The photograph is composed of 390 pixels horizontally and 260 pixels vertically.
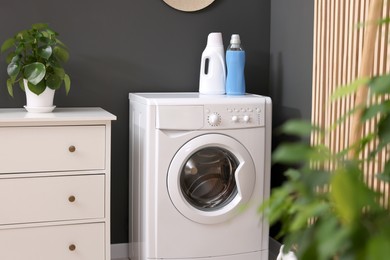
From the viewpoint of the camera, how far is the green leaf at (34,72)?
2.85 meters

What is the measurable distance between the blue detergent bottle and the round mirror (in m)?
0.33

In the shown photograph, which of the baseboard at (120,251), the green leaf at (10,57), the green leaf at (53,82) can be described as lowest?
the baseboard at (120,251)

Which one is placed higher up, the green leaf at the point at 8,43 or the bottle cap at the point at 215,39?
the bottle cap at the point at 215,39

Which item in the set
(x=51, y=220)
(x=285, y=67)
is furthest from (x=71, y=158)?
(x=285, y=67)

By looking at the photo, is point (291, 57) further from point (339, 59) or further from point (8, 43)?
point (8, 43)

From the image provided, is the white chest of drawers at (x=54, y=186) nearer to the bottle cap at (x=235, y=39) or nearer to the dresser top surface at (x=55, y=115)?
the dresser top surface at (x=55, y=115)

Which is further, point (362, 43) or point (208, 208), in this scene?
point (208, 208)

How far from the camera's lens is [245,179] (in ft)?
9.86

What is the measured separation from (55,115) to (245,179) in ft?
3.09

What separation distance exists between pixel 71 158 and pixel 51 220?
0.96ft

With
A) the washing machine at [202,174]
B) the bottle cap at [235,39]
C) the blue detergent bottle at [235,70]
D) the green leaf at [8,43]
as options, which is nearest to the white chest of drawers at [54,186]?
the washing machine at [202,174]

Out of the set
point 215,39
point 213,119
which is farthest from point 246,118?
point 215,39

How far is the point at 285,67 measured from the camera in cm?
344

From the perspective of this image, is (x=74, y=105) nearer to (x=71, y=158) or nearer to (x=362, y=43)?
(x=71, y=158)
